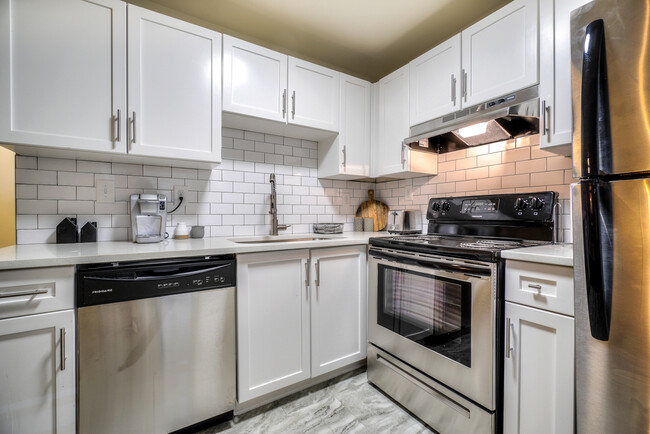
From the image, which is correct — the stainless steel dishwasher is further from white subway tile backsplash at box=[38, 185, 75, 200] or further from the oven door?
the oven door

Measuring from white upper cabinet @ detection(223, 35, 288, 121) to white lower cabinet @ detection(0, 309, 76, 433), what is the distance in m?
1.39

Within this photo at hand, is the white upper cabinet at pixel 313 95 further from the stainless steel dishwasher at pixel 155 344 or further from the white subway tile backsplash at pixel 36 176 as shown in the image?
the white subway tile backsplash at pixel 36 176

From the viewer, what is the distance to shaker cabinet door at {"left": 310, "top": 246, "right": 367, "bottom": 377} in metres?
1.84

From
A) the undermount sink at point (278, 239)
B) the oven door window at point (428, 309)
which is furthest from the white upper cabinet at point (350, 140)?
the oven door window at point (428, 309)

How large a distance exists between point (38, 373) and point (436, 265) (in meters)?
1.77

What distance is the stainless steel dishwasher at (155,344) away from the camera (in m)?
1.24

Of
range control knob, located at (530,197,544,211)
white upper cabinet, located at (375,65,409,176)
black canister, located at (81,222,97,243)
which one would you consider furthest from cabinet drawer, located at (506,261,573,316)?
black canister, located at (81,222,97,243)

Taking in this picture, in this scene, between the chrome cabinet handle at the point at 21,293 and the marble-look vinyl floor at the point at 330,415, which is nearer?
the chrome cabinet handle at the point at 21,293

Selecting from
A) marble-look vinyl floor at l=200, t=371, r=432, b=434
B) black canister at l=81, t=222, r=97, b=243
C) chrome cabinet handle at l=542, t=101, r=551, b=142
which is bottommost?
marble-look vinyl floor at l=200, t=371, r=432, b=434

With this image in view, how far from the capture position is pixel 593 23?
38.2 inches

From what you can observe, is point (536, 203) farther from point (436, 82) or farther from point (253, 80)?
point (253, 80)

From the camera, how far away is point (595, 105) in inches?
38.0

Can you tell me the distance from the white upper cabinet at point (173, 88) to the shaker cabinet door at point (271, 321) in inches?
29.2

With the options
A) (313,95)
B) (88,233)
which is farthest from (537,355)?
(88,233)
